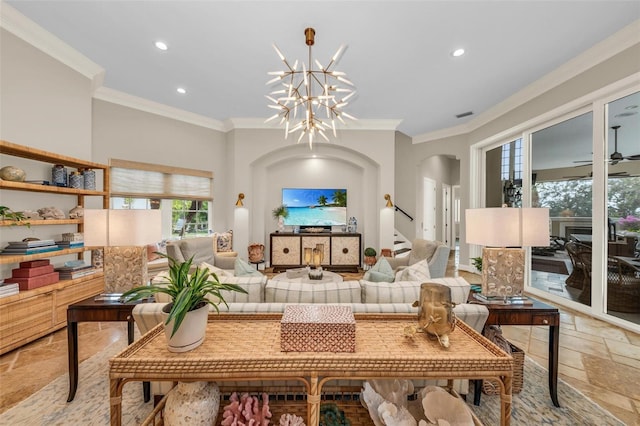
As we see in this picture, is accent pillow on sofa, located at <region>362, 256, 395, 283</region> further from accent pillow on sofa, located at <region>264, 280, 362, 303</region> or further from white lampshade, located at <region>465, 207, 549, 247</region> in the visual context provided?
white lampshade, located at <region>465, 207, 549, 247</region>

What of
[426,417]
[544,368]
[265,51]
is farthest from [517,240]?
[265,51]

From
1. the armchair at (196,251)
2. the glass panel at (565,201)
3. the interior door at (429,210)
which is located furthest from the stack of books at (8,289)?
the interior door at (429,210)

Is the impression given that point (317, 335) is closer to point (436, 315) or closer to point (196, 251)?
point (436, 315)

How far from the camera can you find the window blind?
13.6 ft

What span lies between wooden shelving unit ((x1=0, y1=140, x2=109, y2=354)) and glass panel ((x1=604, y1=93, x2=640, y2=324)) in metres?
5.96

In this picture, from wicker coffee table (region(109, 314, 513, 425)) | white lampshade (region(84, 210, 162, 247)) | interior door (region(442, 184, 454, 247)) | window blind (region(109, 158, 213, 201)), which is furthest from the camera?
interior door (region(442, 184, 454, 247))

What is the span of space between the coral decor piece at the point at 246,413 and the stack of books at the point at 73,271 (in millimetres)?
2757

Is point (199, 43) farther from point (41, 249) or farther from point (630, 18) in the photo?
point (630, 18)

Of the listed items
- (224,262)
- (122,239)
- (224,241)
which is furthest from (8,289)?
(224,241)

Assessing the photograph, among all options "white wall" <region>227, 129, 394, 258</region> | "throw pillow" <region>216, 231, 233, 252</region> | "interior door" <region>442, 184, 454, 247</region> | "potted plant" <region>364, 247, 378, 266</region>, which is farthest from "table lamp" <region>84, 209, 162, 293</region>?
"interior door" <region>442, 184, 454, 247</region>

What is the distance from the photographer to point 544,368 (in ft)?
6.91

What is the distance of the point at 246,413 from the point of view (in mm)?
1262

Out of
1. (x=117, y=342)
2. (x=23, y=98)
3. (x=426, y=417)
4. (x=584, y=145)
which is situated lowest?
(x=117, y=342)

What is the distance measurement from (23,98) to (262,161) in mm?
3456
